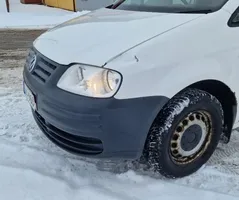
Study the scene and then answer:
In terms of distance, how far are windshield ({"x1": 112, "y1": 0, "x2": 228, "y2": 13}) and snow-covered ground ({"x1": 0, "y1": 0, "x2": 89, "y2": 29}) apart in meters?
8.03

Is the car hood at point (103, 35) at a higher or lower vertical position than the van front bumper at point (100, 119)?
higher

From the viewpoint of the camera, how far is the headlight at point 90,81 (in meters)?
2.33

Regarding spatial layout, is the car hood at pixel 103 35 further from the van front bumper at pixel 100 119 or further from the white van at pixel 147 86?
the van front bumper at pixel 100 119

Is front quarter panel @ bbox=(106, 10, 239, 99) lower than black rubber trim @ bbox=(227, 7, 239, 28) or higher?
lower

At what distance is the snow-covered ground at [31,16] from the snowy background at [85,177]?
8224 mm

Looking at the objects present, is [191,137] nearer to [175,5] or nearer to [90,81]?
[90,81]

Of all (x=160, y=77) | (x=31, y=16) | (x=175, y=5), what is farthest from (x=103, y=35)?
(x=31, y=16)

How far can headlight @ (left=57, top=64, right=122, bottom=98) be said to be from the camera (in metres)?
2.33

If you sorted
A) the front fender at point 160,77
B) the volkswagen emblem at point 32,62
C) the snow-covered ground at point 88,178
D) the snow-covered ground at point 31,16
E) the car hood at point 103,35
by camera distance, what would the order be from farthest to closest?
1. the snow-covered ground at point 31,16
2. the volkswagen emblem at point 32,62
3. the snow-covered ground at point 88,178
4. the car hood at point 103,35
5. the front fender at point 160,77

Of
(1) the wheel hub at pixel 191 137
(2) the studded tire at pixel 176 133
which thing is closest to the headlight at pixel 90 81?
(2) the studded tire at pixel 176 133

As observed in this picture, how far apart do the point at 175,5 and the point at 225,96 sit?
0.87 m

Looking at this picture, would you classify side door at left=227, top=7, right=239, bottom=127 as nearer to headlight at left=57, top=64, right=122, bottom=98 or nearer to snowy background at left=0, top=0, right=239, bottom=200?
snowy background at left=0, top=0, right=239, bottom=200

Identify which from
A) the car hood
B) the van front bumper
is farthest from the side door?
the van front bumper

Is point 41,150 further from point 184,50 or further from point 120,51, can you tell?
point 184,50
